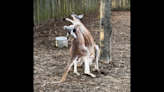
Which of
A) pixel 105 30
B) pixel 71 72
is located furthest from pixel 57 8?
pixel 71 72

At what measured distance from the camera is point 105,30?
4.60 m

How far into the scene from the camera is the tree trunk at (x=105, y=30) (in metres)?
4.54

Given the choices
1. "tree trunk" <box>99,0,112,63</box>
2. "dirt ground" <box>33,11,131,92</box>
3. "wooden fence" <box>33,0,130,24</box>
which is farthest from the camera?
"wooden fence" <box>33,0,130,24</box>

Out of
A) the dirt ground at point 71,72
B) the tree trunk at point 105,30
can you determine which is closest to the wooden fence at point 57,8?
the dirt ground at point 71,72

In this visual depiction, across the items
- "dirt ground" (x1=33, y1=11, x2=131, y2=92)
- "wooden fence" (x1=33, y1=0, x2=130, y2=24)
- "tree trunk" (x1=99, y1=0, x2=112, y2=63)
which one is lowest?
"dirt ground" (x1=33, y1=11, x2=131, y2=92)

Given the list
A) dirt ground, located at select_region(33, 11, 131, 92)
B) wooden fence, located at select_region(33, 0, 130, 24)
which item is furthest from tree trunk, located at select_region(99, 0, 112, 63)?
wooden fence, located at select_region(33, 0, 130, 24)

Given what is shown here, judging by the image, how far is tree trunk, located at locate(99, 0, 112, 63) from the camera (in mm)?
4539

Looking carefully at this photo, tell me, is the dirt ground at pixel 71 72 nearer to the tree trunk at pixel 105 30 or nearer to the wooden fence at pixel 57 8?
the tree trunk at pixel 105 30

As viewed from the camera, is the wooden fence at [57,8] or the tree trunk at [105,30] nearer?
the tree trunk at [105,30]

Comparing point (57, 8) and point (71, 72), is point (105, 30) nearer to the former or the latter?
point (71, 72)

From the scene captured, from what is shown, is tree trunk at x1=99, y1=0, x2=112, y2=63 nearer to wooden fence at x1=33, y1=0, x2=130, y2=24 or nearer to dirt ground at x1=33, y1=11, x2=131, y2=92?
dirt ground at x1=33, y1=11, x2=131, y2=92

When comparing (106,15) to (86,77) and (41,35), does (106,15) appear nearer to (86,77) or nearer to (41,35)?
(86,77)

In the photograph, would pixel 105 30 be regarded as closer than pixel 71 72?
No

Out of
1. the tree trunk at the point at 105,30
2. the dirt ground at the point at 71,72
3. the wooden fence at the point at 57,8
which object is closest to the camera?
the dirt ground at the point at 71,72
